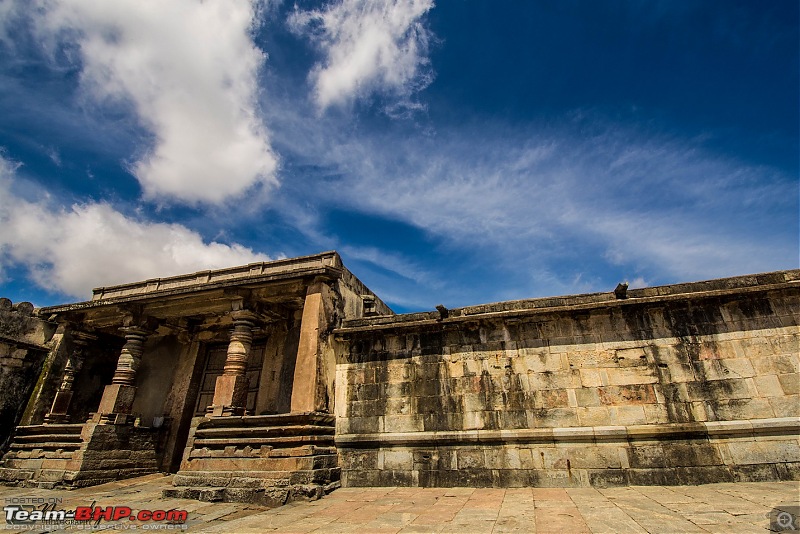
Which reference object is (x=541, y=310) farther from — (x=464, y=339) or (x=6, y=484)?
(x=6, y=484)

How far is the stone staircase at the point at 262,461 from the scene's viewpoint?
23.1 ft

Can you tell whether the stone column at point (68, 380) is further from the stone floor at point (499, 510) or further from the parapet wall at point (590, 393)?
the parapet wall at point (590, 393)

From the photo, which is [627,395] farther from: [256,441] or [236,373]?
[236,373]

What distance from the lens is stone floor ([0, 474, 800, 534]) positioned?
4.66 m

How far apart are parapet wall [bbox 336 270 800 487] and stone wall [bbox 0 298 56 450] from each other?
907 centimetres

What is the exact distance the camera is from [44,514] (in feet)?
20.1

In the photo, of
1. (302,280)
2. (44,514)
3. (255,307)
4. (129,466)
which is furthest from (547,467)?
(129,466)

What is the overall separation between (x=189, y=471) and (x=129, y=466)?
11.1ft

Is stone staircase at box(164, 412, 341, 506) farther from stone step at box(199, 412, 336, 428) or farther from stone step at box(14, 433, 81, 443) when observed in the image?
stone step at box(14, 433, 81, 443)

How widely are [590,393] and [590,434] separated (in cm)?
74

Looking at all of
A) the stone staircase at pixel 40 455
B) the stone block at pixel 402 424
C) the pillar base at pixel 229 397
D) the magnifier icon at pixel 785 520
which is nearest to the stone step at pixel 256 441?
the pillar base at pixel 229 397

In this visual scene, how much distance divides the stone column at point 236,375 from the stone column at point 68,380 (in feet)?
16.9

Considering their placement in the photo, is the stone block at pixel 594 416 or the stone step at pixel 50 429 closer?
the stone block at pixel 594 416

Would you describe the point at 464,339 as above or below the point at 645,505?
above
